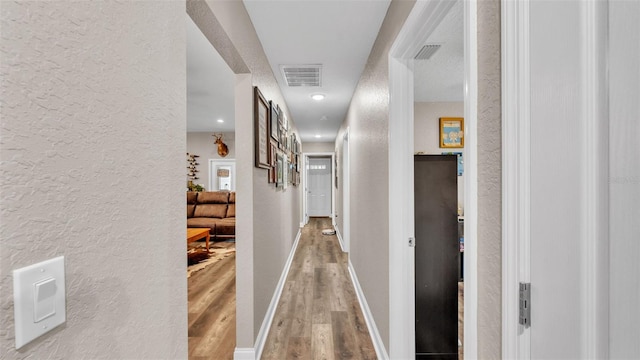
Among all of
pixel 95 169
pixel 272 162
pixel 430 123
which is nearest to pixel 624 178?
pixel 95 169

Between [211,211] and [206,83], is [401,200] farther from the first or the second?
[211,211]

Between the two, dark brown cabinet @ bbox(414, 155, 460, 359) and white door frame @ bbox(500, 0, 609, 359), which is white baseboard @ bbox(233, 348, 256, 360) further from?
white door frame @ bbox(500, 0, 609, 359)

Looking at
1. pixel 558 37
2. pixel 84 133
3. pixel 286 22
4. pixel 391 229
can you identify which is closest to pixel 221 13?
pixel 286 22

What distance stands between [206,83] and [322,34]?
2.11 meters

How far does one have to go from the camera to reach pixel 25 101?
458 millimetres

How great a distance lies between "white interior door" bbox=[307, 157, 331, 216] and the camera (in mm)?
10203

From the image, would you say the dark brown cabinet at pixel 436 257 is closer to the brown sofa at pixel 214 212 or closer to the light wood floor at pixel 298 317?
the light wood floor at pixel 298 317

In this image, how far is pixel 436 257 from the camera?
1.94 m

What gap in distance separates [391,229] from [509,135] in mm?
1098

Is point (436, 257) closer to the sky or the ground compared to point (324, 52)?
closer to the ground

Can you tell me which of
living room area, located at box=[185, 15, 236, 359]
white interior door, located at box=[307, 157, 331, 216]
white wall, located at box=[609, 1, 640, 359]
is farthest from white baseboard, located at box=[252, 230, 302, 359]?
white interior door, located at box=[307, 157, 331, 216]

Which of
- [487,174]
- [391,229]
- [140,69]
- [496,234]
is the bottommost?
[391,229]

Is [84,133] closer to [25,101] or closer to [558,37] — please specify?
[25,101]

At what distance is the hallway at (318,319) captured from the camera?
2117 mm
